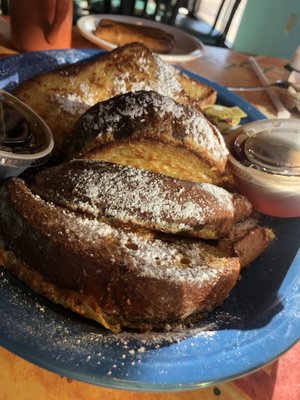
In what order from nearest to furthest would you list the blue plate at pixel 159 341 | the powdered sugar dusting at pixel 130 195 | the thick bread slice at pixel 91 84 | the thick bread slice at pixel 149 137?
the blue plate at pixel 159 341 → the powdered sugar dusting at pixel 130 195 → the thick bread slice at pixel 149 137 → the thick bread slice at pixel 91 84

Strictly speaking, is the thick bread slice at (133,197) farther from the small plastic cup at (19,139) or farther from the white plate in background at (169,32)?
the white plate in background at (169,32)

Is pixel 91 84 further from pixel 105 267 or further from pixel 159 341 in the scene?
pixel 159 341

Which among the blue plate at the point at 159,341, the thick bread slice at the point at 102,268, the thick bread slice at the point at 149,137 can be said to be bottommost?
the blue plate at the point at 159,341

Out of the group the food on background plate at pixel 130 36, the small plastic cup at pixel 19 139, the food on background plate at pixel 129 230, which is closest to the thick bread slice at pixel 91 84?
the small plastic cup at pixel 19 139

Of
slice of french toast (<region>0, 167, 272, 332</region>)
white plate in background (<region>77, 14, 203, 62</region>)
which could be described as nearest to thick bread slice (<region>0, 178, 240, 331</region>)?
slice of french toast (<region>0, 167, 272, 332</region>)

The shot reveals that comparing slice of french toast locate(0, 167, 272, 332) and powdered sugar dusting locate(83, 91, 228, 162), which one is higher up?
powdered sugar dusting locate(83, 91, 228, 162)

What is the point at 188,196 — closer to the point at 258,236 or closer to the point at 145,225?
the point at 145,225

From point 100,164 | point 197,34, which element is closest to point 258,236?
point 100,164

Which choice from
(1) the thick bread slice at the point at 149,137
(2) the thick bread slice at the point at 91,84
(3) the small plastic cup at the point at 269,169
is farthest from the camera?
(2) the thick bread slice at the point at 91,84

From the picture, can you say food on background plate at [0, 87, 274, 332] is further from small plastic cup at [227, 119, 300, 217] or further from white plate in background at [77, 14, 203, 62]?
white plate in background at [77, 14, 203, 62]
